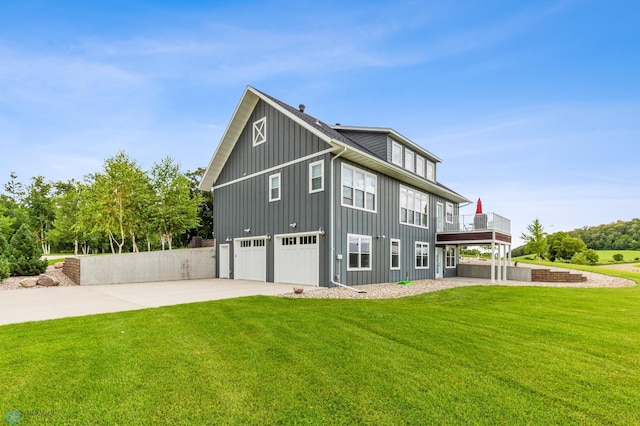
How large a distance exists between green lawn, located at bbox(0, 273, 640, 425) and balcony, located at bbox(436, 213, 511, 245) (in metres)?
10.0

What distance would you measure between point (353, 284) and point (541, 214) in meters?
30.2

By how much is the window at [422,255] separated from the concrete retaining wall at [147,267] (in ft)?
→ 38.0

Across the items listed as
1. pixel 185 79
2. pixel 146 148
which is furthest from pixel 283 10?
pixel 146 148

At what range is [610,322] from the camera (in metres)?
6.18

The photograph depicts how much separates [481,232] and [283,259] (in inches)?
419

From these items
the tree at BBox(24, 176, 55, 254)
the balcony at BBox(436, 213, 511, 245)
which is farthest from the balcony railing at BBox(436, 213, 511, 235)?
the tree at BBox(24, 176, 55, 254)

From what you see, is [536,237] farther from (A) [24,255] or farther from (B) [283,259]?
(A) [24,255]

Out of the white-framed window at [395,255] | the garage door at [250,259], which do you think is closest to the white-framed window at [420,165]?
the white-framed window at [395,255]

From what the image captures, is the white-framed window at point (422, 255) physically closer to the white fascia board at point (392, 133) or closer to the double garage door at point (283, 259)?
the white fascia board at point (392, 133)

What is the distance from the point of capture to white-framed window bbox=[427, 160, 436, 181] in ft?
63.0

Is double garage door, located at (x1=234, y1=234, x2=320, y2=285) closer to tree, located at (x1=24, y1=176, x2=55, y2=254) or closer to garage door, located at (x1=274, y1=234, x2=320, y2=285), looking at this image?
garage door, located at (x1=274, y1=234, x2=320, y2=285)

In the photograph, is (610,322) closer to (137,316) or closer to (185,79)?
(137,316)

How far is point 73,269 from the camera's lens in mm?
13641

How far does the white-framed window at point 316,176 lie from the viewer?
40.4ft
